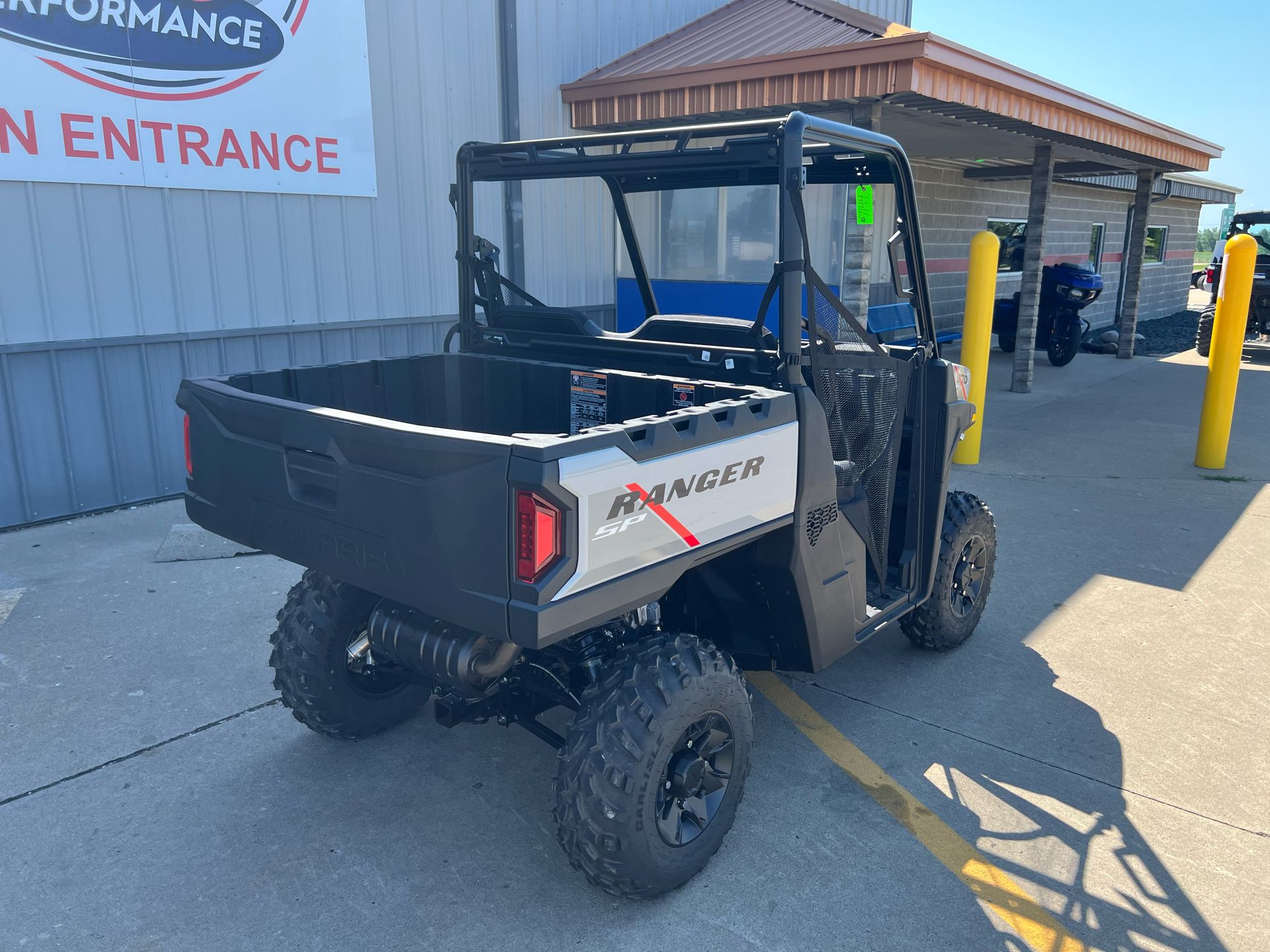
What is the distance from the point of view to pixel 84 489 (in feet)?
20.7

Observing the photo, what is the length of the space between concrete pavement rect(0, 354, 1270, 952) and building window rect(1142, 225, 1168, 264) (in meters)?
19.2

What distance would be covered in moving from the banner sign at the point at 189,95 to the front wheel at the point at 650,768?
→ 5224 millimetres

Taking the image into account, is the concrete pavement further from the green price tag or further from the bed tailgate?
the green price tag

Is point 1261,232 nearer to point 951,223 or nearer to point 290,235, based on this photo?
point 951,223

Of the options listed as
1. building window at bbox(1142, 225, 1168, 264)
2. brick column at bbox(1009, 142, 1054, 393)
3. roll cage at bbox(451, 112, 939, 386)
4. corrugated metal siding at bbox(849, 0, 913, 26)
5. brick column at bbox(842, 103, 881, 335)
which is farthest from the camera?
building window at bbox(1142, 225, 1168, 264)

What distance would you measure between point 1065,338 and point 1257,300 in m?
3.58

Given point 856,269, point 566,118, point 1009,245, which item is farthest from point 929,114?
point 1009,245

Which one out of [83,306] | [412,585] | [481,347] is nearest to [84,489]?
[83,306]

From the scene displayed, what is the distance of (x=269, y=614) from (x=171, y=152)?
3400 mm

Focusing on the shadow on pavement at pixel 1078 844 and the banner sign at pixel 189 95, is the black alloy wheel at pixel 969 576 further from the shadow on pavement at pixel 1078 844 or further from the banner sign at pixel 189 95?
the banner sign at pixel 189 95

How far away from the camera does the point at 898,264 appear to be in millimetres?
3605

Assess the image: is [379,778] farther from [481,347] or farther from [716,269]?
[716,269]

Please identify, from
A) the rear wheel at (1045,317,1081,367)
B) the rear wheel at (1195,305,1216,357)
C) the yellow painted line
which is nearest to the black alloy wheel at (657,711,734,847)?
the yellow painted line

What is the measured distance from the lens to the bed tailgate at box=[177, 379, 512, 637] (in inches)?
90.8
